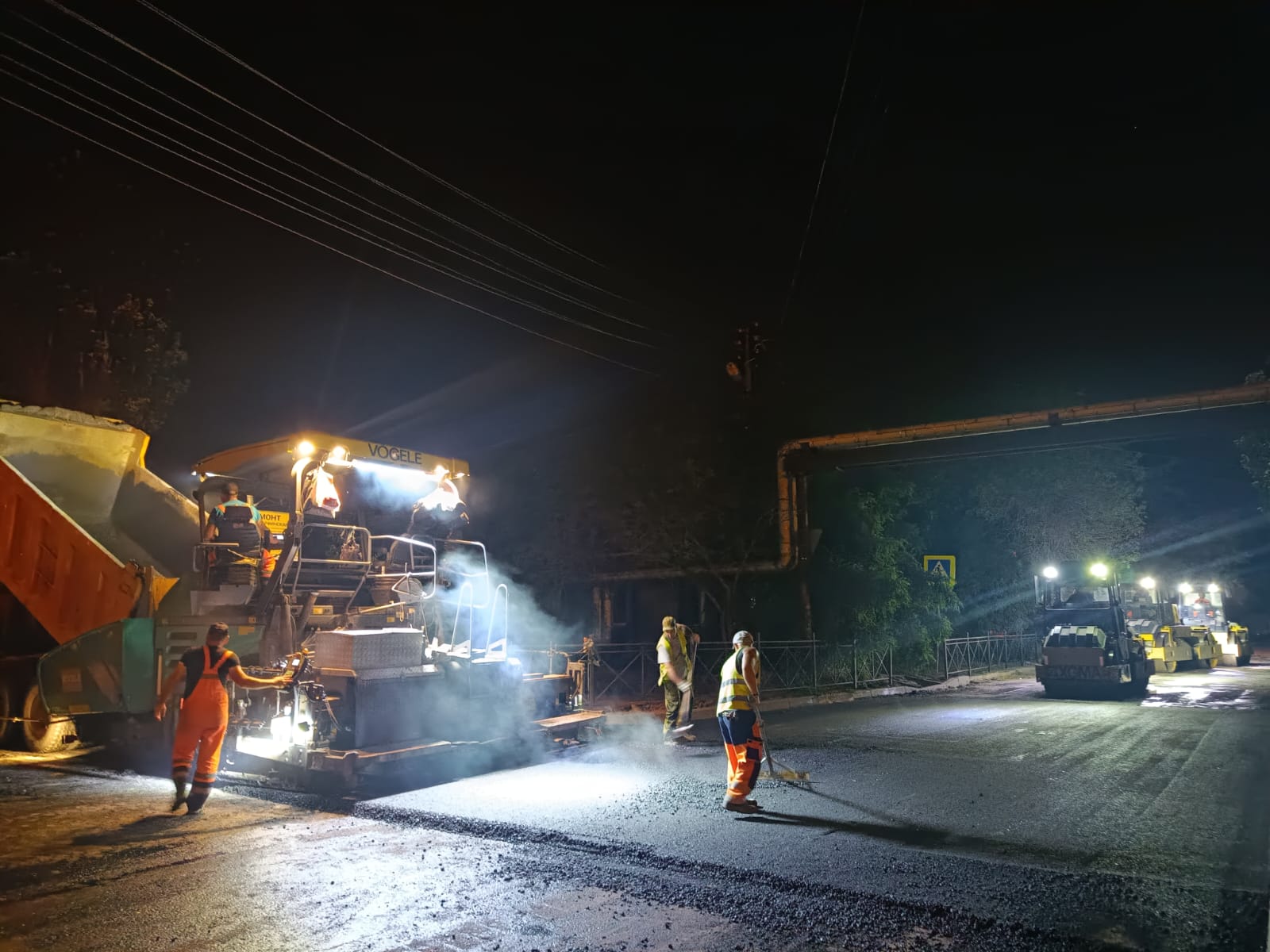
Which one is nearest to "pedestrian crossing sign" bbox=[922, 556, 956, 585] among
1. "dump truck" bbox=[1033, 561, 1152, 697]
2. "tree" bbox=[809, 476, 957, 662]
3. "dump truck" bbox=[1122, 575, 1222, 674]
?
"tree" bbox=[809, 476, 957, 662]

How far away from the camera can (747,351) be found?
634 inches

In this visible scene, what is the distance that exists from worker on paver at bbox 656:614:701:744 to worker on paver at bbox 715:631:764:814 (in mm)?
3149

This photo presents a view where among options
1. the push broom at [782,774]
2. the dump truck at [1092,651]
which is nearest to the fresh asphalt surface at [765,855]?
the push broom at [782,774]

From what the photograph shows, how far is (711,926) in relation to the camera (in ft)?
14.7

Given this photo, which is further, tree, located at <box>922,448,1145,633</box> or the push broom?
tree, located at <box>922,448,1145,633</box>

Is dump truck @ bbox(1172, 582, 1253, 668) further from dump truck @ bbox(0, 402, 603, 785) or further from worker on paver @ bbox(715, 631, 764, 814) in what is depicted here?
dump truck @ bbox(0, 402, 603, 785)

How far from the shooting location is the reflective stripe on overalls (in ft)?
23.7

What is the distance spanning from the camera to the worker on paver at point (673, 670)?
1101cm

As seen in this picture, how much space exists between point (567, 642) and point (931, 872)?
16.0 metres

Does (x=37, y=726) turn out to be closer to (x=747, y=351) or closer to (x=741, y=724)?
(x=741, y=724)

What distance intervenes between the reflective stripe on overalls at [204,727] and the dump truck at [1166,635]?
70.7 feet

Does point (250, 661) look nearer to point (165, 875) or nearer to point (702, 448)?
point (165, 875)

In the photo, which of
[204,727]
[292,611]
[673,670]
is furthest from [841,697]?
[204,727]

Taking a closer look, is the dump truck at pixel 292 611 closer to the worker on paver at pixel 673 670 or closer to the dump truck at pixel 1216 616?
the worker on paver at pixel 673 670
